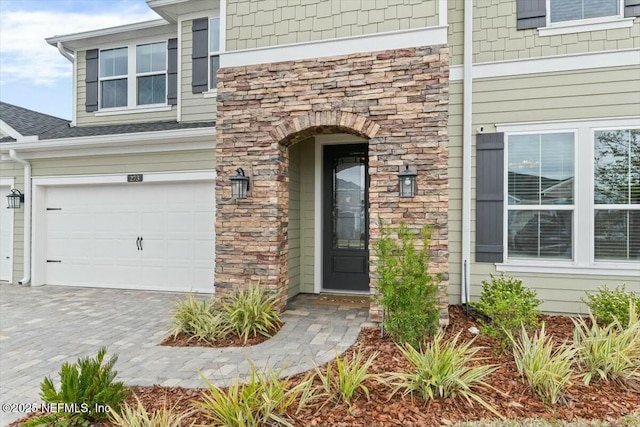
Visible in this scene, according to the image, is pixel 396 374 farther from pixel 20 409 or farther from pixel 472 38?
pixel 472 38

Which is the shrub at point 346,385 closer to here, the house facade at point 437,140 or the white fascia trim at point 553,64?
the house facade at point 437,140

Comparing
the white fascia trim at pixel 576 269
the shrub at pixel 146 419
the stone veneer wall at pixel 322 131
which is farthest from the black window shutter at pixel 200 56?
the shrub at pixel 146 419

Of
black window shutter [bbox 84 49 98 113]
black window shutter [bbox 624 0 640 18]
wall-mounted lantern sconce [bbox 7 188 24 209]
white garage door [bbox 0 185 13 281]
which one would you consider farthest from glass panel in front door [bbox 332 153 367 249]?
white garage door [bbox 0 185 13 281]

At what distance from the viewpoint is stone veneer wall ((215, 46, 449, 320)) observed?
188 inches

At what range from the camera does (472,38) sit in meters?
5.69

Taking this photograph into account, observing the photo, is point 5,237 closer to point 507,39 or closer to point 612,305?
point 507,39

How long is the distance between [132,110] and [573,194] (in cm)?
877

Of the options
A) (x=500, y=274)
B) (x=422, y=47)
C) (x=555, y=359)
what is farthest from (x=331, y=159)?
(x=555, y=359)

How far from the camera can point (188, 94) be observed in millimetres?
8227

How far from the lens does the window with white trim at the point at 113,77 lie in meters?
8.94

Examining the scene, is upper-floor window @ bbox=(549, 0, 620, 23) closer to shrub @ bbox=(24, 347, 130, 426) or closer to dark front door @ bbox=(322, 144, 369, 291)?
dark front door @ bbox=(322, 144, 369, 291)

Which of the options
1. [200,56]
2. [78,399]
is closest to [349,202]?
[200,56]

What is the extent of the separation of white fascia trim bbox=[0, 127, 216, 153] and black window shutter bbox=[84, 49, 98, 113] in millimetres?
1681

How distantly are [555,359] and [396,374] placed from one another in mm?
1348
